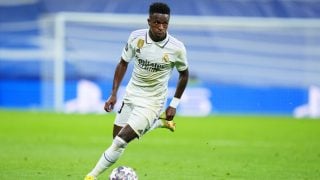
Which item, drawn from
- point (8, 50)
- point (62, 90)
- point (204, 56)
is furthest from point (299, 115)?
point (8, 50)

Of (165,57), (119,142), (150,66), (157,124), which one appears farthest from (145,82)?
(119,142)

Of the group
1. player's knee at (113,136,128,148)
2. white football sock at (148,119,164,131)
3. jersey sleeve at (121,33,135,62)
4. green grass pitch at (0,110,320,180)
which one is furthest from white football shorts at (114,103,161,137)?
green grass pitch at (0,110,320,180)

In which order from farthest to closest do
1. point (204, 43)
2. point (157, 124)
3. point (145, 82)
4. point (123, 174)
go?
point (204, 43), point (157, 124), point (145, 82), point (123, 174)

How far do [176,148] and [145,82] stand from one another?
Answer: 6929 mm

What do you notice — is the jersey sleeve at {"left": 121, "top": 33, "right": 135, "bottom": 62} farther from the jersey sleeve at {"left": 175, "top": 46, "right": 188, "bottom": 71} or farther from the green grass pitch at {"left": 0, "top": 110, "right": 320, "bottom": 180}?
the green grass pitch at {"left": 0, "top": 110, "right": 320, "bottom": 180}

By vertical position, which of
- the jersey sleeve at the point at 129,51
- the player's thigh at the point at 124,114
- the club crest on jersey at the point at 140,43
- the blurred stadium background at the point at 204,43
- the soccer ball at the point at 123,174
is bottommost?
the blurred stadium background at the point at 204,43

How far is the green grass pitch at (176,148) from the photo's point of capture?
1320 centimetres

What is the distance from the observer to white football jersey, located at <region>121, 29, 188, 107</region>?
1110 cm

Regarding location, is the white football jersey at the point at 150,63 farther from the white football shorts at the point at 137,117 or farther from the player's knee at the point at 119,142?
the player's knee at the point at 119,142

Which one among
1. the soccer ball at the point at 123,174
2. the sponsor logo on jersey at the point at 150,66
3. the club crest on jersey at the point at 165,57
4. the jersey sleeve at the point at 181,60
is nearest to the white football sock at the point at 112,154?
the soccer ball at the point at 123,174

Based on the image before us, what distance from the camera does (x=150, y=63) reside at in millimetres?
11125

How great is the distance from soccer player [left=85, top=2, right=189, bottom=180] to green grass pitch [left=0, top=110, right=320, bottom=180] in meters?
1.38

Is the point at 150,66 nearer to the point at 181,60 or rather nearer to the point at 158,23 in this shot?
the point at 181,60

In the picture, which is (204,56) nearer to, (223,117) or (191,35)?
(191,35)
